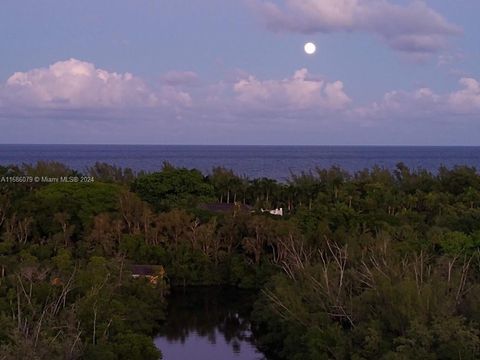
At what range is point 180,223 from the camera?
42.8 metres

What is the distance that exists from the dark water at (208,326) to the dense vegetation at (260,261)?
36.0 inches

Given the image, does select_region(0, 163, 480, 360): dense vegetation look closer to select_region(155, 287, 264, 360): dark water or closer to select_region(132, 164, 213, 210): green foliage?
select_region(132, 164, 213, 210): green foliage

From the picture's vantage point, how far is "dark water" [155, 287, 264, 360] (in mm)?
29031

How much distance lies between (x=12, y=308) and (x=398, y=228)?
78.0 feet

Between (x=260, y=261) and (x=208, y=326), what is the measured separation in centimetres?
860

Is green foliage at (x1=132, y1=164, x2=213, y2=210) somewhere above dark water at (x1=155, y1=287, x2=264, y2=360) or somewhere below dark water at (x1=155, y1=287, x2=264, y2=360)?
above

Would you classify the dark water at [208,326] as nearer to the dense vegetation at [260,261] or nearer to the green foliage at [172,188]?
the dense vegetation at [260,261]

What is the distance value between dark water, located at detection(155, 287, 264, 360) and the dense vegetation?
91 centimetres

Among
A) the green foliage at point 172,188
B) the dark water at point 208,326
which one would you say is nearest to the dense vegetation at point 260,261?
the green foliage at point 172,188

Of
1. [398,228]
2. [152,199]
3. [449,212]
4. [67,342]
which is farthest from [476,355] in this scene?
[152,199]

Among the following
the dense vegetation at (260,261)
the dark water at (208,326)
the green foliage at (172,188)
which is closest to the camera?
the dense vegetation at (260,261)

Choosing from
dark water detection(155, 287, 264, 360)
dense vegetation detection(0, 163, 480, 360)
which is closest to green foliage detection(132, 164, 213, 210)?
dense vegetation detection(0, 163, 480, 360)

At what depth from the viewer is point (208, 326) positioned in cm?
3347

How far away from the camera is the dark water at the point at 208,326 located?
2903 cm
